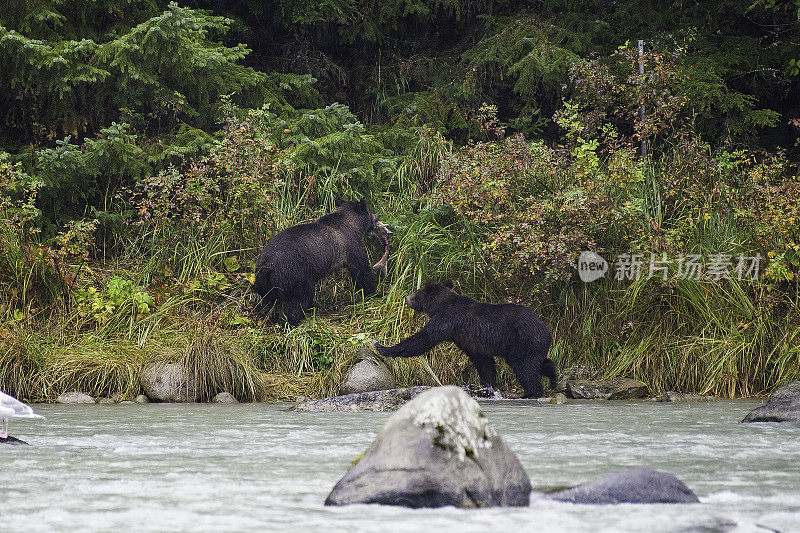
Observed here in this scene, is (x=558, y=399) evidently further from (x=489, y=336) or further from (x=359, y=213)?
(x=359, y=213)

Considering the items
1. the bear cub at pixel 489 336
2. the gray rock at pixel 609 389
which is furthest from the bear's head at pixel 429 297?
the gray rock at pixel 609 389

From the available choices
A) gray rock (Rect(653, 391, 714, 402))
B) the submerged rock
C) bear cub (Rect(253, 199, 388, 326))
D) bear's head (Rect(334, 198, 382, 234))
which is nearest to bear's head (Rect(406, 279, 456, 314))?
bear cub (Rect(253, 199, 388, 326))

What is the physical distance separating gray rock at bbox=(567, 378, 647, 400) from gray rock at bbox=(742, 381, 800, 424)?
205 centimetres

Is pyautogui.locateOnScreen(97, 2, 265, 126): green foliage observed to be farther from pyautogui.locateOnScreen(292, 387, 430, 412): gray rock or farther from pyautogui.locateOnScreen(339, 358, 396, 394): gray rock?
pyautogui.locateOnScreen(292, 387, 430, 412): gray rock

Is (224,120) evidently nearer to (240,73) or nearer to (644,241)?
(240,73)

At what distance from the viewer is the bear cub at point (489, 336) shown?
9.25m

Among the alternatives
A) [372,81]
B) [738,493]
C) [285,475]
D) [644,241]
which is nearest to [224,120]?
[372,81]

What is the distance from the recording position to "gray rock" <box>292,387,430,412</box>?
876 cm

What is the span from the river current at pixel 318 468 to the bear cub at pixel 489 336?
57 cm

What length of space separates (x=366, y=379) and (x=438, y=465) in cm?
553

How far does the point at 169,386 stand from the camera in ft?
32.3

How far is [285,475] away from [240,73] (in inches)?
372

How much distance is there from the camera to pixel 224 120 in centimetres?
1260

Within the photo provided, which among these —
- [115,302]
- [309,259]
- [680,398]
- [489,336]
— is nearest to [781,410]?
[680,398]
